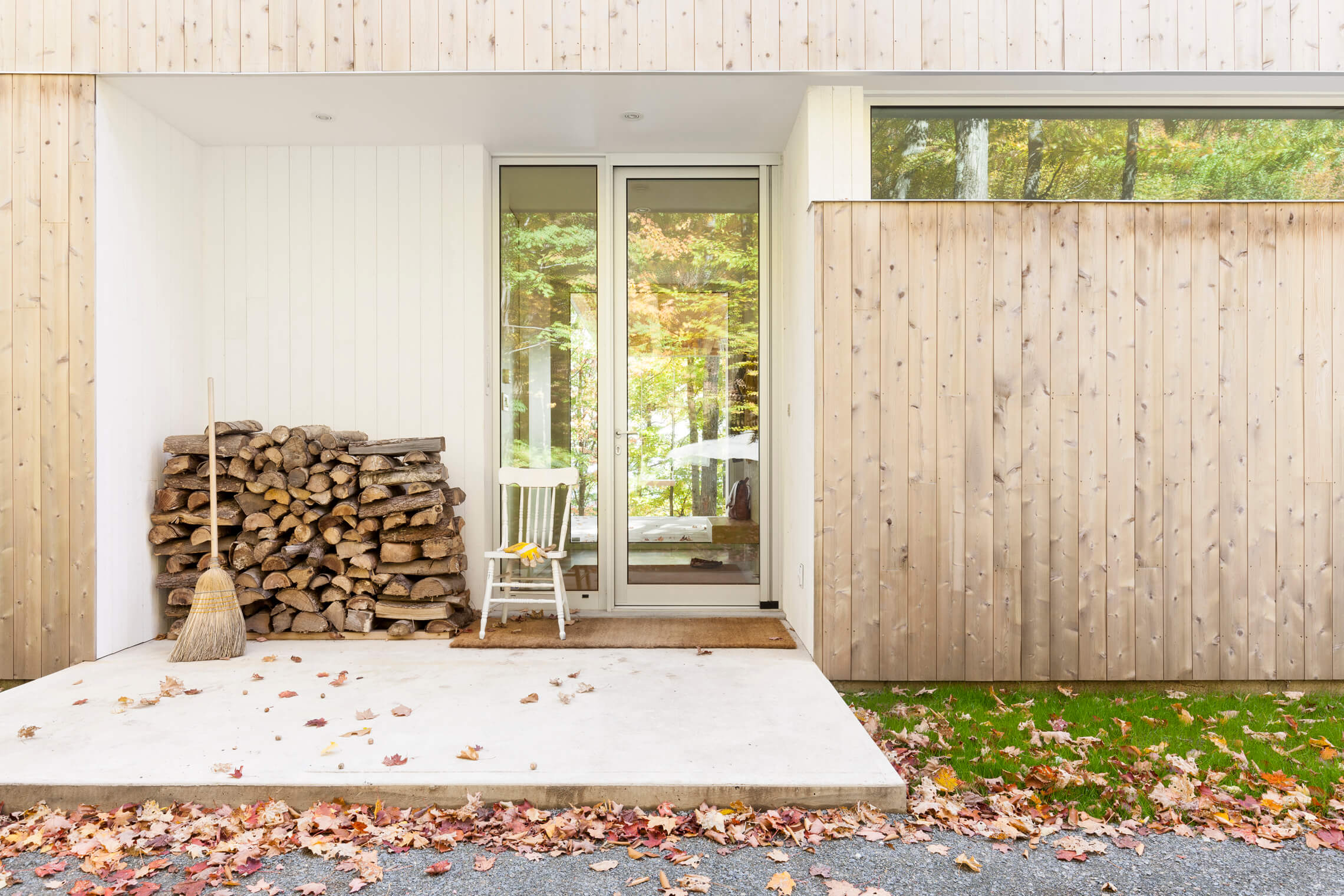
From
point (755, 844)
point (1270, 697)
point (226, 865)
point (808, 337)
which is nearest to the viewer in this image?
point (226, 865)

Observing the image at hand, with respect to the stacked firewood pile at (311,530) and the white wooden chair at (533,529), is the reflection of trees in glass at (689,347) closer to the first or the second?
the white wooden chair at (533,529)

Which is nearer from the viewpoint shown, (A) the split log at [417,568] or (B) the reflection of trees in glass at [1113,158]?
(B) the reflection of trees in glass at [1113,158]

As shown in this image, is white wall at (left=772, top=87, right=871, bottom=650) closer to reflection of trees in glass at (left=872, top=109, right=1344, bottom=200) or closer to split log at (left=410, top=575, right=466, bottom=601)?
reflection of trees in glass at (left=872, top=109, right=1344, bottom=200)

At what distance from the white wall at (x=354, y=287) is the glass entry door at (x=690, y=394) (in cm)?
85

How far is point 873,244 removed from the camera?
11.9 feet

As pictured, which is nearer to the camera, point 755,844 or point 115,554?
point 755,844

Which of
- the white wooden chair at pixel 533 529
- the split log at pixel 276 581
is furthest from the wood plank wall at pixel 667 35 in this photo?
the split log at pixel 276 581

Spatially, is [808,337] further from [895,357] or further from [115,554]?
[115,554]

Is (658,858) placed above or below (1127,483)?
below

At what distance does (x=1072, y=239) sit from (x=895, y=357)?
94 centimetres

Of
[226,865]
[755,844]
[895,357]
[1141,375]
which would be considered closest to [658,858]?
[755,844]

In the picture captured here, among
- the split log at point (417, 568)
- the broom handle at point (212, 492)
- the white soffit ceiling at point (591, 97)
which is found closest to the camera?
the white soffit ceiling at point (591, 97)

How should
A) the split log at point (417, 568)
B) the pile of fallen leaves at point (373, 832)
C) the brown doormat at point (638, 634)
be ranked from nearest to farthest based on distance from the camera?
the pile of fallen leaves at point (373, 832), the brown doormat at point (638, 634), the split log at point (417, 568)

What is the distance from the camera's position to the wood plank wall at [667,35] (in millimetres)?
3561
